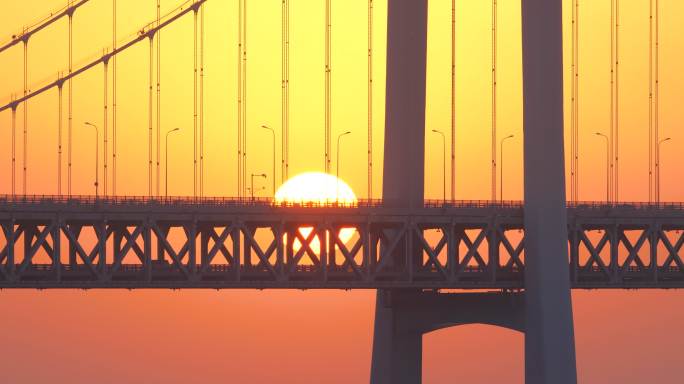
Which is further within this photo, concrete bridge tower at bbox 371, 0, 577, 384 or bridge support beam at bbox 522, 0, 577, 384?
concrete bridge tower at bbox 371, 0, 577, 384

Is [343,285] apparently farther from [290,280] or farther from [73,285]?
[73,285]

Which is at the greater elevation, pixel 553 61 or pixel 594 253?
pixel 553 61

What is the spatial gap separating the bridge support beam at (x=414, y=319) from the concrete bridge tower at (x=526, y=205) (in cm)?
5

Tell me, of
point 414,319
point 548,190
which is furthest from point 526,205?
point 414,319

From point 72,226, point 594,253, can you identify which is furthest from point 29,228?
point 594,253

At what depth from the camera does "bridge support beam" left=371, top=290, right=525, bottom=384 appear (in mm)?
128625

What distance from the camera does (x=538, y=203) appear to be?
409 feet

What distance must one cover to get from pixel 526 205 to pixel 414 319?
9.15 meters

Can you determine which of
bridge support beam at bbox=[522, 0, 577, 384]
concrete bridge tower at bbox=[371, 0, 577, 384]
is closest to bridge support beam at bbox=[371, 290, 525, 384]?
concrete bridge tower at bbox=[371, 0, 577, 384]

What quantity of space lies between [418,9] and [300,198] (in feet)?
39.9

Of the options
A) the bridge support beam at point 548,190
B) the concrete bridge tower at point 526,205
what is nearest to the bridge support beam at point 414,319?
the concrete bridge tower at point 526,205

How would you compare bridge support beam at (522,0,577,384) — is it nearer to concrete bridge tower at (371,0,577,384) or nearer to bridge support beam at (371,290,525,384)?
concrete bridge tower at (371,0,577,384)

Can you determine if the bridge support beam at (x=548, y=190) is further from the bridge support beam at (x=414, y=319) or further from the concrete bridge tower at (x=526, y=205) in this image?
the bridge support beam at (x=414, y=319)

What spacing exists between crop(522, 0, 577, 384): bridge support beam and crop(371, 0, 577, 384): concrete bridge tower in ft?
A: 0.17
